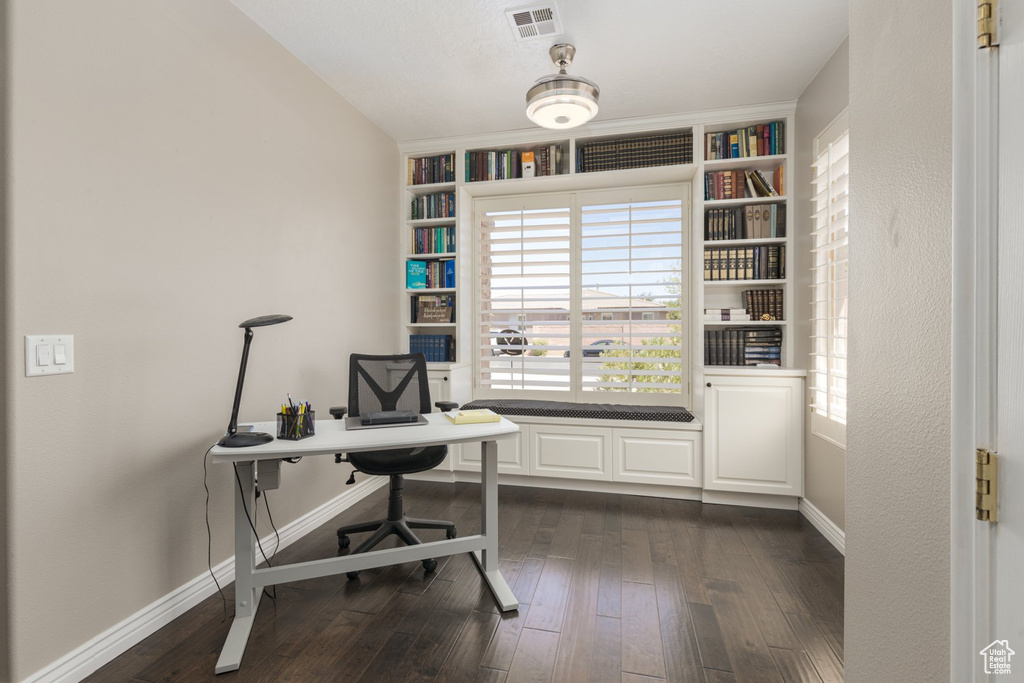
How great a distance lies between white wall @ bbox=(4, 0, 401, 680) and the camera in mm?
1507

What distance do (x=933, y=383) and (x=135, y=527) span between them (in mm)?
2538

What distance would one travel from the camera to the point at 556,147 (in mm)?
3781

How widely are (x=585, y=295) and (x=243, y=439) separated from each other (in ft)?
8.81

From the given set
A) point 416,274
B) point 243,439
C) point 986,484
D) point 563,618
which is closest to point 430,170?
point 416,274

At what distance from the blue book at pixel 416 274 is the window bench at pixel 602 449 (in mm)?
1124

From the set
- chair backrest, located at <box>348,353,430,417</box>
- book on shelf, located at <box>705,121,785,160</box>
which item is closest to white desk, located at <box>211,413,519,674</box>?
chair backrest, located at <box>348,353,430,417</box>

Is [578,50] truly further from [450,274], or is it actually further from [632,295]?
[450,274]

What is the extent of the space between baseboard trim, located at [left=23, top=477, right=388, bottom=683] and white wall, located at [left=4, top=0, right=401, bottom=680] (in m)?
0.03

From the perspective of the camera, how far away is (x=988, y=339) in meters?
0.74

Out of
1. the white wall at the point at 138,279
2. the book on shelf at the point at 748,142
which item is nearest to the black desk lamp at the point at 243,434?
the white wall at the point at 138,279

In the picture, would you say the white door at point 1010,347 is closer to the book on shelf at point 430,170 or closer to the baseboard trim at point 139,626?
the baseboard trim at point 139,626

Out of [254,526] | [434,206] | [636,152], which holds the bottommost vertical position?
[254,526]

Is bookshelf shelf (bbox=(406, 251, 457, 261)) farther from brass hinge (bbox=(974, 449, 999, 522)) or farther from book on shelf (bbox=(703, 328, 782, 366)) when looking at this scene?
brass hinge (bbox=(974, 449, 999, 522))

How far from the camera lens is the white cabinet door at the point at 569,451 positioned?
3.47 meters
